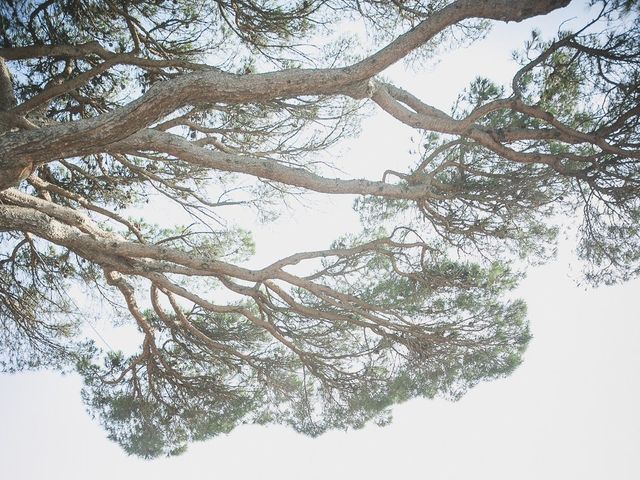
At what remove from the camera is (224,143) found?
450 cm

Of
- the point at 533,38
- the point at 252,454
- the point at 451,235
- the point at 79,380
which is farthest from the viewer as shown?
the point at 252,454

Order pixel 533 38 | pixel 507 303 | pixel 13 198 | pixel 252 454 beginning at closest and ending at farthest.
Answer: pixel 533 38
pixel 13 198
pixel 507 303
pixel 252 454

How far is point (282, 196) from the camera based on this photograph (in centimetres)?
476

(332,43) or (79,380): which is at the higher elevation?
(332,43)

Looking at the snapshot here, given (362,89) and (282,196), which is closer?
(362,89)

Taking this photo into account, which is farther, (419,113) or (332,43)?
(332,43)

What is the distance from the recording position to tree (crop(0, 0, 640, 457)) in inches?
119

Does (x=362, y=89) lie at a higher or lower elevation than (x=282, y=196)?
lower

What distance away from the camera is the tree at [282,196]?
302cm

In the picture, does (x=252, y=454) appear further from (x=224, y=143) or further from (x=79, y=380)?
(x=224, y=143)

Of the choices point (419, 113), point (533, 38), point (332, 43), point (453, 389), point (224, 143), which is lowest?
point (453, 389)

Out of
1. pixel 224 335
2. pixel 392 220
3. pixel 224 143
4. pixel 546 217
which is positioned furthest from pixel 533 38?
pixel 224 335

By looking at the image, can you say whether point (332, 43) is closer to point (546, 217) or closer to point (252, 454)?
point (546, 217)

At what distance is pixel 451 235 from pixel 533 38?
1.69 m
